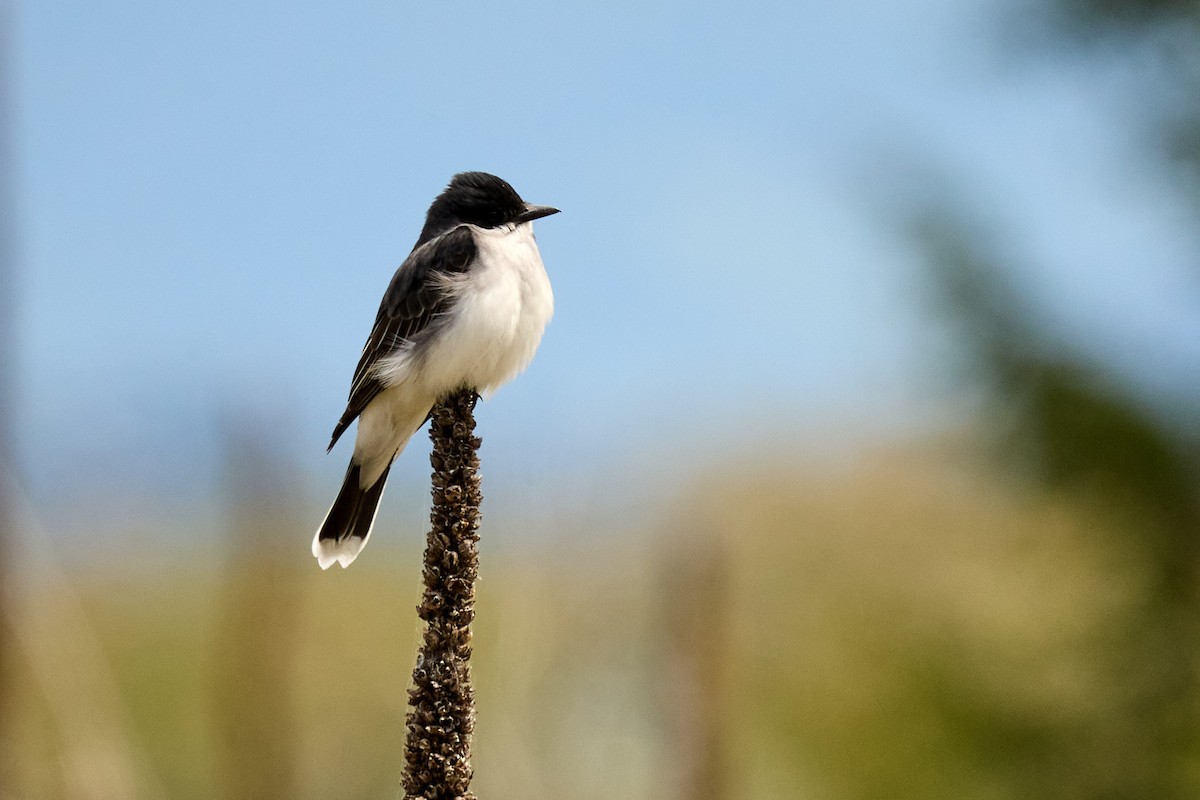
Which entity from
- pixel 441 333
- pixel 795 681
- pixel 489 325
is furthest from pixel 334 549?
pixel 795 681

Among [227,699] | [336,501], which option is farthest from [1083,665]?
[227,699]

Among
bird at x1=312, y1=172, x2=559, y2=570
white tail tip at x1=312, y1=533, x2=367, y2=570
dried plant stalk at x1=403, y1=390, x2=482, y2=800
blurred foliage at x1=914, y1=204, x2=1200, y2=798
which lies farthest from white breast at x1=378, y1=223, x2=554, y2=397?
blurred foliage at x1=914, y1=204, x2=1200, y2=798

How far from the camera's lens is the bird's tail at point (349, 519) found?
4816 mm

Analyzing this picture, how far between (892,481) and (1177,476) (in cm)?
837

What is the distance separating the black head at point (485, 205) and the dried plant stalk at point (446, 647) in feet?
8.09

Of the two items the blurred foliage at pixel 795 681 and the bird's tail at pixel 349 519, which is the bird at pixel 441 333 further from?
the blurred foliage at pixel 795 681

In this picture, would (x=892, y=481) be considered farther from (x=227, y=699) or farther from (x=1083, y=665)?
(x=227, y=699)

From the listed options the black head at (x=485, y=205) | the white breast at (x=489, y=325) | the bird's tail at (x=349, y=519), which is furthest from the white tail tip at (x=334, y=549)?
the black head at (x=485, y=205)

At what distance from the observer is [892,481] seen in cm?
1441

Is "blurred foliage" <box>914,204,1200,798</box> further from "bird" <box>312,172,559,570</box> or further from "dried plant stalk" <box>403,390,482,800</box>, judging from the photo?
"dried plant stalk" <box>403,390,482,800</box>

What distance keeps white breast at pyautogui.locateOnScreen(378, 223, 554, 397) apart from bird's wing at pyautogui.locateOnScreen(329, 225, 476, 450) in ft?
0.20

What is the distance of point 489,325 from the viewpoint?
4645 mm

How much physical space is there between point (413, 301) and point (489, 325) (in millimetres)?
407

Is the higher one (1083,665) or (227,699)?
(1083,665)
